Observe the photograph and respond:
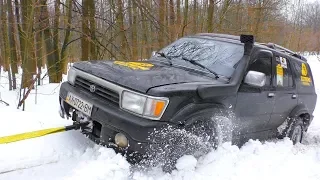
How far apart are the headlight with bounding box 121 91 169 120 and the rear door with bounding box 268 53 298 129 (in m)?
2.16

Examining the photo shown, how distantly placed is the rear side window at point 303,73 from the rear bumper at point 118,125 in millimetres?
3067

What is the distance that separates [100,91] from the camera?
334 centimetres

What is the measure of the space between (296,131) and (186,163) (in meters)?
2.76

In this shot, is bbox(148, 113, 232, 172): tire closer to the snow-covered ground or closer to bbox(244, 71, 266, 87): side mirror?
the snow-covered ground

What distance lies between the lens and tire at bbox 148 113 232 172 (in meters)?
3.02

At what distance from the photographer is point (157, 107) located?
295 cm

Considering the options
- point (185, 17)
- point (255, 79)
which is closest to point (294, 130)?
point (255, 79)

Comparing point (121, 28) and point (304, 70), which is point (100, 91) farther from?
point (121, 28)

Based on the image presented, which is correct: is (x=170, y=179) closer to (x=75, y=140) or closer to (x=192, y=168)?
(x=192, y=168)

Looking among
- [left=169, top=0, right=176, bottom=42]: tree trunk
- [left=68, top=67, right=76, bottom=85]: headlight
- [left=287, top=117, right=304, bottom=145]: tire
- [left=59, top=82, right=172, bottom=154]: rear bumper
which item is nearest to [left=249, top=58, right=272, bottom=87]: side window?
[left=287, top=117, right=304, bottom=145]: tire

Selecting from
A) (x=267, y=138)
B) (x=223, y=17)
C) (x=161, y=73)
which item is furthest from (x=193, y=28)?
(x=161, y=73)

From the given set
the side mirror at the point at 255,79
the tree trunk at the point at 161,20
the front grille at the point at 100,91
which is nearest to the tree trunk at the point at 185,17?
the tree trunk at the point at 161,20

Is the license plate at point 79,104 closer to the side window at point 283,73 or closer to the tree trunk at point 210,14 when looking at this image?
the side window at point 283,73

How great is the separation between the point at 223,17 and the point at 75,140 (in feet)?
45.3
